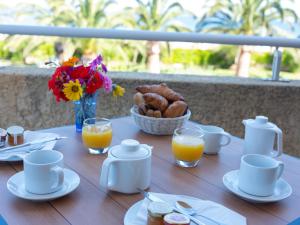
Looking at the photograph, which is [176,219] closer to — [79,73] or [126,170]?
[126,170]

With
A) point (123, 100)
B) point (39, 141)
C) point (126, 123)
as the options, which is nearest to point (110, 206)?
point (39, 141)

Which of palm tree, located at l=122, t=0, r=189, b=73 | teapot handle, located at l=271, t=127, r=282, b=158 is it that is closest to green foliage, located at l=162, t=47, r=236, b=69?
palm tree, located at l=122, t=0, r=189, b=73

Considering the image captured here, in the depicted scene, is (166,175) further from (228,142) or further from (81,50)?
(81,50)

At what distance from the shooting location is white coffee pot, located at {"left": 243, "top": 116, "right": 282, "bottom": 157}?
1114 mm

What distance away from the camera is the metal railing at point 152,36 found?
205 cm

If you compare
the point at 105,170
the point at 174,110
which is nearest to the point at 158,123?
the point at 174,110

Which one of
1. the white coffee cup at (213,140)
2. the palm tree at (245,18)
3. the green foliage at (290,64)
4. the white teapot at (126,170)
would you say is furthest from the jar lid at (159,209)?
the green foliage at (290,64)

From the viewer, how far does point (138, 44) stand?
11.3 meters

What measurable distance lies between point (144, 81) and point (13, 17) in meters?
11.0

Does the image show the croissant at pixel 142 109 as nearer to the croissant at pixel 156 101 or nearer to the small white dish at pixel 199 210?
the croissant at pixel 156 101

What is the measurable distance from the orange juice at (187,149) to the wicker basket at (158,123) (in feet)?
0.70

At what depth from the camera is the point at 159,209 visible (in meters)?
0.72

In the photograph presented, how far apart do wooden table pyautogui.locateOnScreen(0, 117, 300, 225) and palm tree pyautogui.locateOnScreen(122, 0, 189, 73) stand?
1069cm

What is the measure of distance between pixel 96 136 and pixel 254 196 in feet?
1.56
